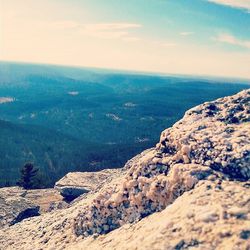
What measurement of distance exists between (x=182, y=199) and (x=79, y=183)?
3222 centimetres

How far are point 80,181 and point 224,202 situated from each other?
34592 millimetres

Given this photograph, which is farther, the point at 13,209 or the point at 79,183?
the point at 79,183

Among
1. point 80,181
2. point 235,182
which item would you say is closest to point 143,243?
point 235,182

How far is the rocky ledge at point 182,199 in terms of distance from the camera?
10.9m

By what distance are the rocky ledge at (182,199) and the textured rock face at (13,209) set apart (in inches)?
419

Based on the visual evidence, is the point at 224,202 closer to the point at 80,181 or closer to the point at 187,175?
the point at 187,175

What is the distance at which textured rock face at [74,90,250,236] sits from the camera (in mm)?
13219

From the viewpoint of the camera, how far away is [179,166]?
13.9 metres

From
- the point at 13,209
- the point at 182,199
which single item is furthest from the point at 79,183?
the point at 182,199

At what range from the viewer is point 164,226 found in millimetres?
11680

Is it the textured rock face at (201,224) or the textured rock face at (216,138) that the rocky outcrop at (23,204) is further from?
the textured rock face at (201,224)

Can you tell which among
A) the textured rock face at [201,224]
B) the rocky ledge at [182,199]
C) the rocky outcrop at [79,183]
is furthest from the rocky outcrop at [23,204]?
the textured rock face at [201,224]

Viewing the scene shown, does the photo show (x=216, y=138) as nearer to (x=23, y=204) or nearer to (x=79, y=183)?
(x=23, y=204)

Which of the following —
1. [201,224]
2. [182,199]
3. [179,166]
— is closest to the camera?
[201,224]
